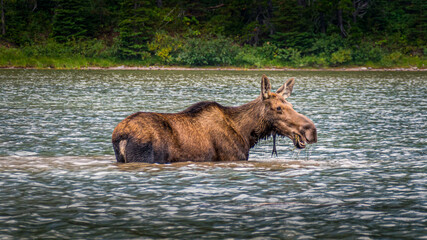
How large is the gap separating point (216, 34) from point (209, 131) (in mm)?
74661

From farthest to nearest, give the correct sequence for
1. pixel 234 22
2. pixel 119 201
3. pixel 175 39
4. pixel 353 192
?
1. pixel 234 22
2. pixel 175 39
3. pixel 353 192
4. pixel 119 201

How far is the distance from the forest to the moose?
216 feet

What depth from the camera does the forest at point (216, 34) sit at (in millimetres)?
81250

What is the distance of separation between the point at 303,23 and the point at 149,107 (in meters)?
59.9

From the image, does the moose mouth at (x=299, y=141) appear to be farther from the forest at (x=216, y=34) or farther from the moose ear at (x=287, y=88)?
the forest at (x=216, y=34)

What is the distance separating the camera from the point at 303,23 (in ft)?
279

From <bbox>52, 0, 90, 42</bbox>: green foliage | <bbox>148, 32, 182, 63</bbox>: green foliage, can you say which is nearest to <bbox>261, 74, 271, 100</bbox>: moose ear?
<bbox>148, 32, 182, 63</bbox>: green foliage

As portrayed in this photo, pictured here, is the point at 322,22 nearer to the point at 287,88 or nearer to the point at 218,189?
the point at 287,88

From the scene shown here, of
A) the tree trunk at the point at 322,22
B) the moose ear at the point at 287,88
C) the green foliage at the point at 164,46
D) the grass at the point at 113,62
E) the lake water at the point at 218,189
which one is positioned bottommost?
the lake water at the point at 218,189

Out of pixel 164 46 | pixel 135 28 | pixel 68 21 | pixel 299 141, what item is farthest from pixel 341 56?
pixel 299 141

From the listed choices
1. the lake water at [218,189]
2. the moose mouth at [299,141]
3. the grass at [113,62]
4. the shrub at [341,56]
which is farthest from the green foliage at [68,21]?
the moose mouth at [299,141]

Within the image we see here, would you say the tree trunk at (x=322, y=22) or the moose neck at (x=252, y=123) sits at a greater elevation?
the tree trunk at (x=322, y=22)

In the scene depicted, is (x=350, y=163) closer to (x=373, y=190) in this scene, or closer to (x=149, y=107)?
(x=373, y=190)

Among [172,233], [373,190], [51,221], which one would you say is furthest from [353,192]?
[51,221]
